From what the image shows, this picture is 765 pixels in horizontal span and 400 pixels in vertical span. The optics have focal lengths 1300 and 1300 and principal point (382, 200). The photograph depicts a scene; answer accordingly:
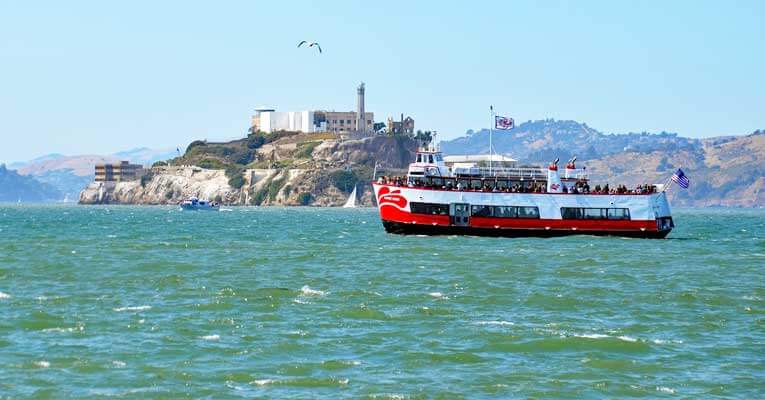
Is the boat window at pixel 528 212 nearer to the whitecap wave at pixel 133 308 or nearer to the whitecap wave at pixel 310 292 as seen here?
the whitecap wave at pixel 310 292

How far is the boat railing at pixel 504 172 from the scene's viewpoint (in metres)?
111

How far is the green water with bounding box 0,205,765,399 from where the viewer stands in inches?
1320

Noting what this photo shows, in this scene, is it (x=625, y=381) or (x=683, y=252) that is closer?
(x=625, y=381)

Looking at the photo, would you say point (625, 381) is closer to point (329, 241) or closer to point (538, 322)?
point (538, 322)

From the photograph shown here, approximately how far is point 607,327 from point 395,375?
1163 centimetres

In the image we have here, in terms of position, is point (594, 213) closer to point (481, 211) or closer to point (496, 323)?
point (481, 211)

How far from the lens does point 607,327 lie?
143 ft

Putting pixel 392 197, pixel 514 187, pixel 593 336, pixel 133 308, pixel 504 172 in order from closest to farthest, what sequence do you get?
pixel 593 336 < pixel 133 308 < pixel 392 197 < pixel 514 187 < pixel 504 172

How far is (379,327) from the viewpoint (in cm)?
4294

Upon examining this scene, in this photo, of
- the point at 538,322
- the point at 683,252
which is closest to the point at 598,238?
the point at 683,252

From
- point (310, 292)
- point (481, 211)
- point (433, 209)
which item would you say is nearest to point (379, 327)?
point (310, 292)

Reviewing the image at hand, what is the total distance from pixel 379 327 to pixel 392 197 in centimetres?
6559

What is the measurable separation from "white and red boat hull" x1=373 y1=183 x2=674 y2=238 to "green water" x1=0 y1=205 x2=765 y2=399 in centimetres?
2940

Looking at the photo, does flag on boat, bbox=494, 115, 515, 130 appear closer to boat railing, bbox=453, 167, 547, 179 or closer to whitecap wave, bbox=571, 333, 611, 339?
boat railing, bbox=453, 167, 547, 179
